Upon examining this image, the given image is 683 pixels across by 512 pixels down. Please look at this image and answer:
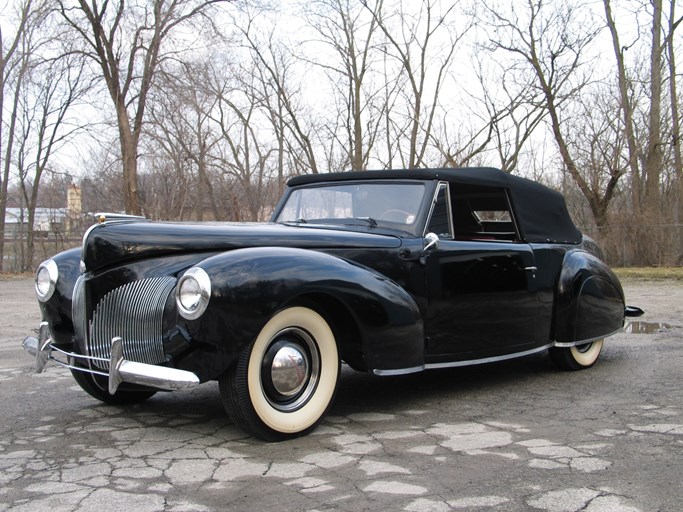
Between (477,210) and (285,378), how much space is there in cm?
256

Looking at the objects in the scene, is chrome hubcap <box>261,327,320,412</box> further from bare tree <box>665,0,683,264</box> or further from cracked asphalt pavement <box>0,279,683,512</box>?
bare tree <box>665,0,683,264</box>

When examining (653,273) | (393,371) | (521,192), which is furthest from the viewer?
(653,273)

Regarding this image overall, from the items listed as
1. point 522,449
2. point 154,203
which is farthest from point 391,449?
point 154,203

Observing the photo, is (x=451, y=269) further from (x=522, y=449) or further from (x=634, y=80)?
(x=634, y=80)

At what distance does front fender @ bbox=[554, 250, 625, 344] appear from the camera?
534cm

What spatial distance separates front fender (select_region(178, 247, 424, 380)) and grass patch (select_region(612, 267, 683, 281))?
13114mm

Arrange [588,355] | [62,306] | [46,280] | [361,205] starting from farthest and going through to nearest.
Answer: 1. [588,355]
2. [361,205]
3. [46,280]
4. [62,306]

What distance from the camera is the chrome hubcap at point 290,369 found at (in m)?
3.58

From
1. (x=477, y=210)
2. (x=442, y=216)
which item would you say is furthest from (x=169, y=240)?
(x=477, y=210)

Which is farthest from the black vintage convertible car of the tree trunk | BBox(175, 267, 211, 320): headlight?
the tree trunk

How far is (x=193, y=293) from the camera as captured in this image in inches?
133

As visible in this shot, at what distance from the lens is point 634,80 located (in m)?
20.7

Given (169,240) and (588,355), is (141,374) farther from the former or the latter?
(588,355)

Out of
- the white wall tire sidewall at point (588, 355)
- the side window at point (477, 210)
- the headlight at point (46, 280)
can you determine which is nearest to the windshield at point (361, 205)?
the side window at point (477, 210)
